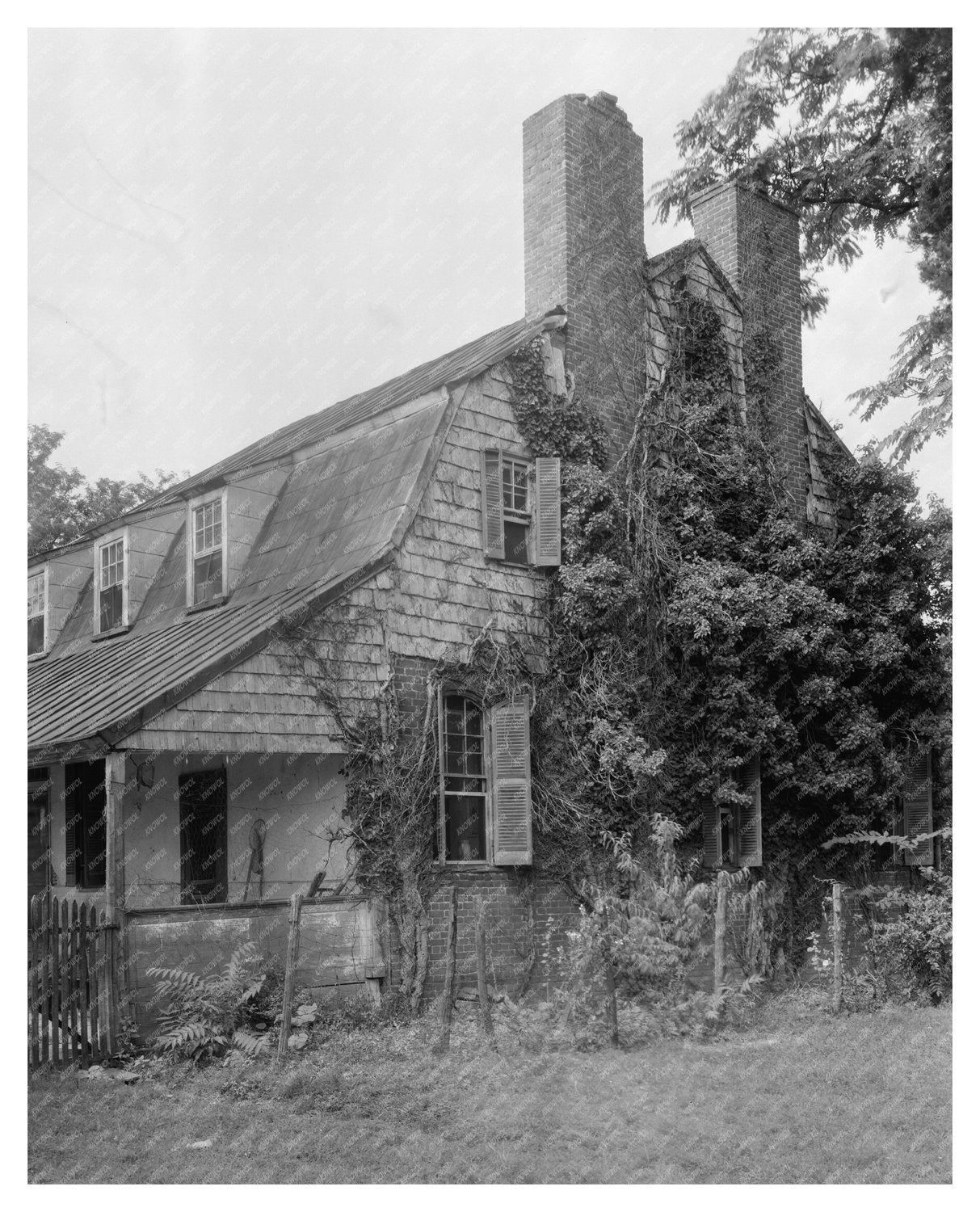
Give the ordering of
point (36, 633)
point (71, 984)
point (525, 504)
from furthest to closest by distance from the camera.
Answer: point (36, 633), point (525, 504), point (71, 984)

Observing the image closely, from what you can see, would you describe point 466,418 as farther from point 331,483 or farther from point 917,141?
point 917,141

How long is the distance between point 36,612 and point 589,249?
33.2 feet

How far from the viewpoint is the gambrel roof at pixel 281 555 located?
12305 mm

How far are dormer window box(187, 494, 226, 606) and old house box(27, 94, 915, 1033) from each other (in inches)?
1.6

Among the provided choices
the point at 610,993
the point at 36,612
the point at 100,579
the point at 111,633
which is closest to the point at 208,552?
the point at 111,633

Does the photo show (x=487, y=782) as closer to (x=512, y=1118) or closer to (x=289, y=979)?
(x=289, y=979)

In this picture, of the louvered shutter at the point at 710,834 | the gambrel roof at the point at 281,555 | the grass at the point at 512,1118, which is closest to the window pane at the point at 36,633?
the gambrel roof at the point at 281,555

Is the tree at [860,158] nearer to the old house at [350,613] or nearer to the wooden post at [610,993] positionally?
the old house at [350,613]

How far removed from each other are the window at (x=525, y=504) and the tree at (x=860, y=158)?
568cm

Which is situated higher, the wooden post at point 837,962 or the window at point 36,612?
the window at point 36,612

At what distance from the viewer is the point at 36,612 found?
67.1 feet

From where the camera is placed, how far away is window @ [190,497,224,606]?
1602 cm

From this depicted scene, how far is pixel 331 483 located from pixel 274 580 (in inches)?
55.5

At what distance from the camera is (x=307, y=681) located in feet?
42.1
